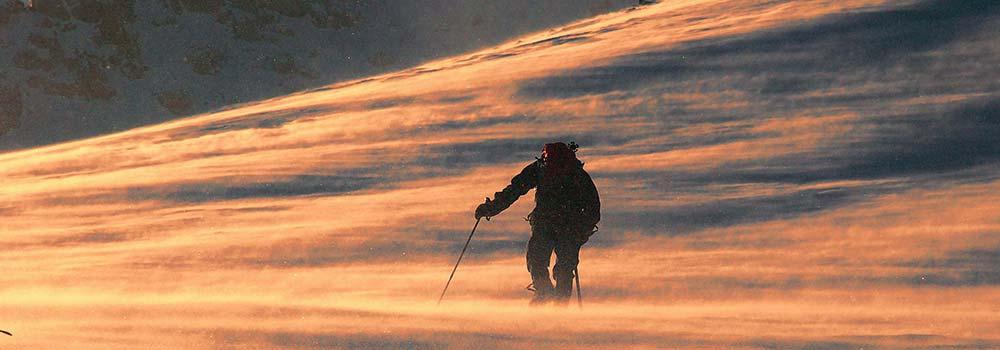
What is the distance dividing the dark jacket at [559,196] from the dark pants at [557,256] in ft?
0.19

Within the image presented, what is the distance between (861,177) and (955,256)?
13.3 ft

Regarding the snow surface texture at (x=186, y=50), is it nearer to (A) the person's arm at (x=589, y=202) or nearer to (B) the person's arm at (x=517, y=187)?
(B) the person's arm at (x=517, y=187)

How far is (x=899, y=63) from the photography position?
62.6 ft

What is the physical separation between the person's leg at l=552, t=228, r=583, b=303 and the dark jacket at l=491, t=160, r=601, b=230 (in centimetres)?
8

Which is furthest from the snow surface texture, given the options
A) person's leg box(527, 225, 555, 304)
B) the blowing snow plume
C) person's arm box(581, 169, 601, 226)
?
person's arm box(581, 169, 601, 226)

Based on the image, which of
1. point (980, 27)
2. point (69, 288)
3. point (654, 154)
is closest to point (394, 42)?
point (980, 27)

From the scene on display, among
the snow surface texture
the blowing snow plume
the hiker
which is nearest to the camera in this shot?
the blowing snow plume

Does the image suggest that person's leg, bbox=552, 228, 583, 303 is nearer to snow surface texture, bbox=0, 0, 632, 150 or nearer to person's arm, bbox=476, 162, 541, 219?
person's arm, bbox=476, 162, 541, 219

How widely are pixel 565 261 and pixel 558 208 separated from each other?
0.28m

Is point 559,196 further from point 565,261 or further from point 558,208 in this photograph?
point 565,261

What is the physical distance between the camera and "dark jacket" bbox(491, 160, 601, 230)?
6852 mm

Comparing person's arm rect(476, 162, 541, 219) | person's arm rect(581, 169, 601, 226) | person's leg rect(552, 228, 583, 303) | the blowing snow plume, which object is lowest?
the blowing snow plume

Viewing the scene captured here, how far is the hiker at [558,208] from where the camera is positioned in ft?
22.5

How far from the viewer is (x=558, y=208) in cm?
686
